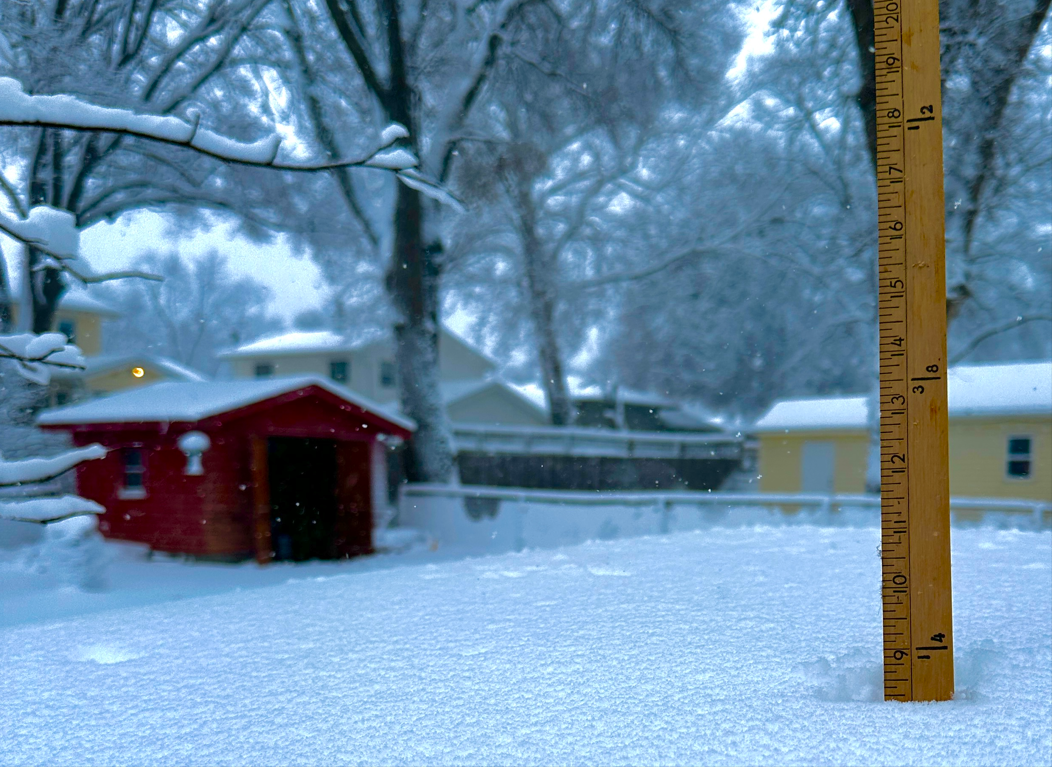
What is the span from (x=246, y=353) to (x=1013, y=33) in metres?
8.05

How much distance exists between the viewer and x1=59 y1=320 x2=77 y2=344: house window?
4.34 m

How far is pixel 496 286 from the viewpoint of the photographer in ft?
23.2

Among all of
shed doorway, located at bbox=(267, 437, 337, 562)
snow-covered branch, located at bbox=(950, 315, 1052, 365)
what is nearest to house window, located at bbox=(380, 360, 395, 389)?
shed doorway, located at bbox=(267, 437, 337, 562)

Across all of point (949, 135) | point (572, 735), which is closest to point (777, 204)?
point (949, 135)

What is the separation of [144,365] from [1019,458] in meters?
9.81

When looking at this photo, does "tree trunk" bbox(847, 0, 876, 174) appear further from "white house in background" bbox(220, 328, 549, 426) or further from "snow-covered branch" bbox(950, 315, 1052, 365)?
"white house in background" bbox(220, 328, 549, 426)

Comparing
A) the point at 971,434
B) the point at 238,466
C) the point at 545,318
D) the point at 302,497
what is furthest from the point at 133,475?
the point at 971,434

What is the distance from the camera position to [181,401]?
5.36 meters

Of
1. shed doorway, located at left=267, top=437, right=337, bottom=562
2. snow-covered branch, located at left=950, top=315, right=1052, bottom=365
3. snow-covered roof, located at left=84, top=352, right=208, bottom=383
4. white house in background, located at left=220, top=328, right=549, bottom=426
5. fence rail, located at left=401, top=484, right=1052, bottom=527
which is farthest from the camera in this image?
fence rail, located at left=401, top=484, right=1052, bottom=527

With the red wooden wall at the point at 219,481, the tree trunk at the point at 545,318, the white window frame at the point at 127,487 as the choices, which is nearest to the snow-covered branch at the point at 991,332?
the tree trunk at the point at 545,318

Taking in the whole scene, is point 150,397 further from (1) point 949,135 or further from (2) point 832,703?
(1) point 949,135

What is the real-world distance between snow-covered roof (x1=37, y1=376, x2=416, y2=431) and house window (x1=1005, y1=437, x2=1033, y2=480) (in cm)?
769

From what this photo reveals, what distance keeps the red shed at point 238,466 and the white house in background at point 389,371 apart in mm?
206

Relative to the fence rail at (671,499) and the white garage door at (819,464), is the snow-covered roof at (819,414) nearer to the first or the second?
the white garage door at (819,464)
